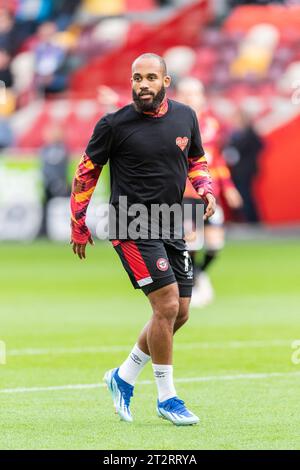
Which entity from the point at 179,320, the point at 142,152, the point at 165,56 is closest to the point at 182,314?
the point at 179,320

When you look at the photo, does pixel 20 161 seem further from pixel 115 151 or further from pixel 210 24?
pixel 115 151

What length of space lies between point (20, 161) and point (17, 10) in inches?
352

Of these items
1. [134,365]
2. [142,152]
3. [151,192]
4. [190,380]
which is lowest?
[190,380]

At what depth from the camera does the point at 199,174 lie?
8719 millimetres

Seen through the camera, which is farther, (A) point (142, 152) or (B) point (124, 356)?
(B) point (124, 356)

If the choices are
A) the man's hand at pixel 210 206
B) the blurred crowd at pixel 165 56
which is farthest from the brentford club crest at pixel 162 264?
the blurred crowd at pixel 165 56

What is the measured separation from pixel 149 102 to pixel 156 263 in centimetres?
105

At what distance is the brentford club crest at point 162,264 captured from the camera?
8179 millimetres

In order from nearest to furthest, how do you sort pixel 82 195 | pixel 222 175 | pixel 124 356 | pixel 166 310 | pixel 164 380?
pixel 166 310, pixel 164 380, pixel 82 195, pixel 124 356, pixel 222 175

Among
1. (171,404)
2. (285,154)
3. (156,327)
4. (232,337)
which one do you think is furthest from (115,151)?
(285,154)

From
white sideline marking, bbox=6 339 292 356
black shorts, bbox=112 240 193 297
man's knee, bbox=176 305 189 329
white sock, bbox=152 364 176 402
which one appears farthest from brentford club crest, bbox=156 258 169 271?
→ white sideline marking, bbox=6 339 292 356

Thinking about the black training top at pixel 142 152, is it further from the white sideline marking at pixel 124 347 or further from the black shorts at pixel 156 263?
the white sideline marking at pixel 124 347

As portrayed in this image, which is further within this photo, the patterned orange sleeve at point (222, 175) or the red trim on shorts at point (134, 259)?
the patterned orange sleeve at point (222, 175)

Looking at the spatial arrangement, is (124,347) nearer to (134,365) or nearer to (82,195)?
(134,365)
